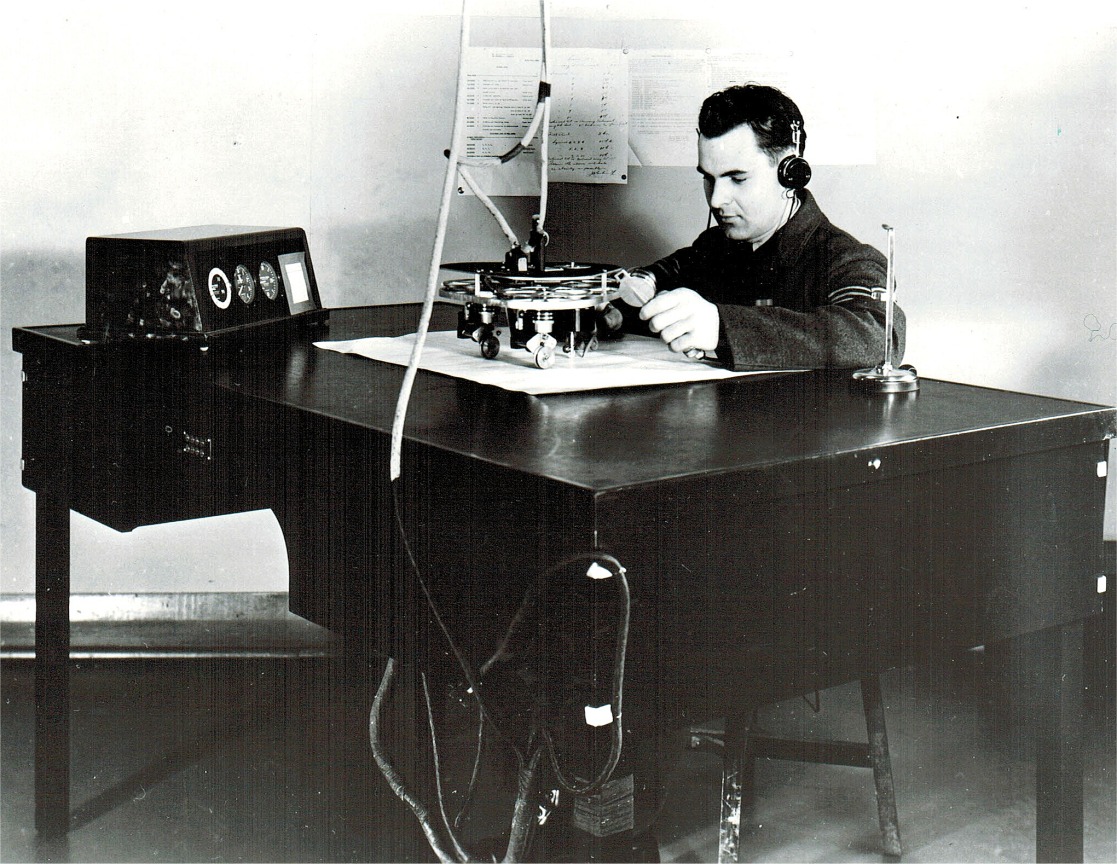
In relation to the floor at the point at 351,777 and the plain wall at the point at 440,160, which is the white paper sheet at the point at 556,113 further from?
the floor at the point at 351,777

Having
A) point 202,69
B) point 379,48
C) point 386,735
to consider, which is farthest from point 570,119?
point 386,735

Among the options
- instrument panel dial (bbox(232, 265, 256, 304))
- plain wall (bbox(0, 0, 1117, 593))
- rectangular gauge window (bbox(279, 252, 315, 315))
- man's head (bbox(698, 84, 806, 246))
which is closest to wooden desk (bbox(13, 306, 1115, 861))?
instrument panel dial (bbox(232, 265, 256, 304))

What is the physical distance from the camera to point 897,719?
2.43 meters

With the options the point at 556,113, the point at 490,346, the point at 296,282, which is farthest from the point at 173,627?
the point at 490,346

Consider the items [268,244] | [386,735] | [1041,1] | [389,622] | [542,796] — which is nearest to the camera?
[542,796]

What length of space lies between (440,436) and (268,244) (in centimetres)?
92

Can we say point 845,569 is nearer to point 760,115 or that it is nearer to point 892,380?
point 892,380

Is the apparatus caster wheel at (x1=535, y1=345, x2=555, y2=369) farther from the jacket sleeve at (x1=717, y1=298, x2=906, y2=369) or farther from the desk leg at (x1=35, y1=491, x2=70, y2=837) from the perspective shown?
the desk leg at (x1=35, y1=491, x2=70, y2=837)

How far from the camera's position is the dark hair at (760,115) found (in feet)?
6.84

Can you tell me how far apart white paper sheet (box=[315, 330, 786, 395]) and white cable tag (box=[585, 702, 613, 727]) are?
0.46m

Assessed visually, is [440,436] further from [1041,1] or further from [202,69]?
[1041,1]

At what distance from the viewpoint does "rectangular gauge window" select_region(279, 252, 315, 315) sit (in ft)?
6.56

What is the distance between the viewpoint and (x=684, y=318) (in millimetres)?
1569

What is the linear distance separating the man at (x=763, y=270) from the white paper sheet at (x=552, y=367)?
0.16ft
